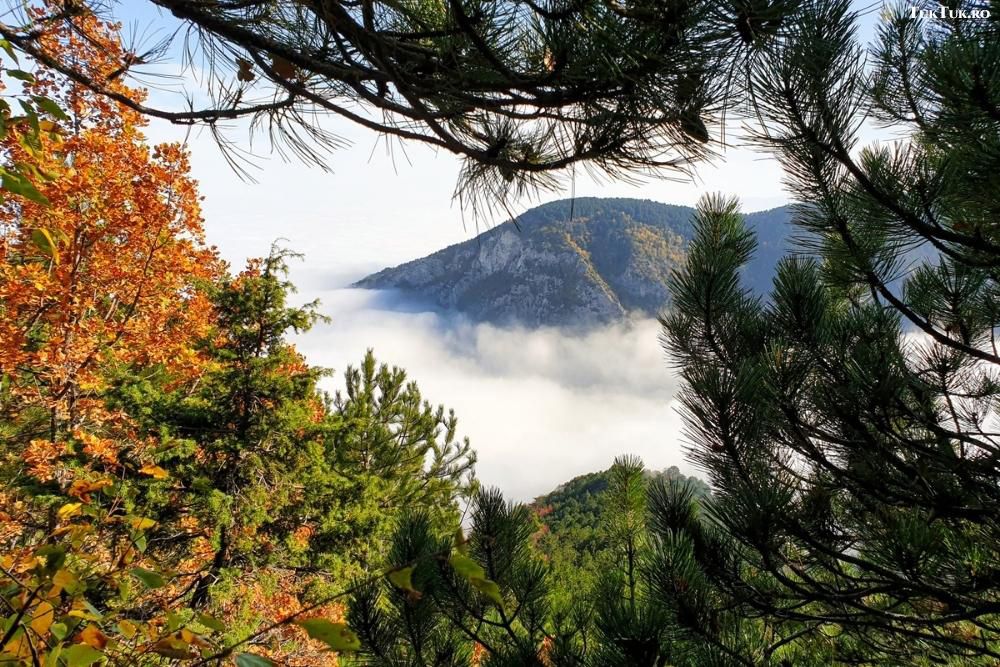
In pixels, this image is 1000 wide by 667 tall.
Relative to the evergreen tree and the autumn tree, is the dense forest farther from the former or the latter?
the autumn tree

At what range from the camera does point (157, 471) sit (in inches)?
65.7

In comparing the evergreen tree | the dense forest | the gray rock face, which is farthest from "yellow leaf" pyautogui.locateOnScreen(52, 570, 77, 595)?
the gray rock face

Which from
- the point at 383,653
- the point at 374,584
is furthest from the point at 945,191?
the point at 383,653

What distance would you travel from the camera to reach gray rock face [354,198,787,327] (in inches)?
6014

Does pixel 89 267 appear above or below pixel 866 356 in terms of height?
above

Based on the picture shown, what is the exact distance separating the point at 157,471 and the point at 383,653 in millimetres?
1333

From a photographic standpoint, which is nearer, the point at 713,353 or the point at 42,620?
the point at 42,620

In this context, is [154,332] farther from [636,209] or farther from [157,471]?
[636,209]

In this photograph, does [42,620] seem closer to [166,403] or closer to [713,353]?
[713,353]

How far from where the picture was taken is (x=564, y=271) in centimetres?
17362

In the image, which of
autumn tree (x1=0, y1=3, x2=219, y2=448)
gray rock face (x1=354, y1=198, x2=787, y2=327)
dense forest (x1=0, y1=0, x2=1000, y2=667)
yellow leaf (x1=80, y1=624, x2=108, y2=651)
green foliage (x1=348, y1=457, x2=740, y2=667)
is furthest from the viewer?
gray rock face (x1=354, y1=198, x2=787, y2=327)

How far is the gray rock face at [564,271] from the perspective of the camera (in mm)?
152750

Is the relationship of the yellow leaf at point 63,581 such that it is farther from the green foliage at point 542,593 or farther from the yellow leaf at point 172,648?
the green foliage at point 542,593

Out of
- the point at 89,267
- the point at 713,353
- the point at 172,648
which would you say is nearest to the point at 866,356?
the point at 713,353
